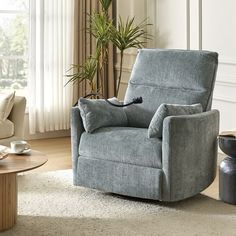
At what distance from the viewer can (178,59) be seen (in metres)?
3.86

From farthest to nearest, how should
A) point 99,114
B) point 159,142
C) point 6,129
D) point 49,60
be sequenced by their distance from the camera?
point 49,60 < point 6,129 < point 99,114 < point 159,142

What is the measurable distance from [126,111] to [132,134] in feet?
1.53

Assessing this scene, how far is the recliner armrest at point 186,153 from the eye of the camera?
3.27 metres

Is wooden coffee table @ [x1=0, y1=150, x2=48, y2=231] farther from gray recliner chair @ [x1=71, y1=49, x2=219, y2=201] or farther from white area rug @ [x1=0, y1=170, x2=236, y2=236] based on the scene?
gray recliner chair @ [x1=71, y1=49, x2=219, y2=201]

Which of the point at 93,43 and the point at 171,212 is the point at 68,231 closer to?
the point at 171,212

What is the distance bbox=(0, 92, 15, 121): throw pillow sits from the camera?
412 cm

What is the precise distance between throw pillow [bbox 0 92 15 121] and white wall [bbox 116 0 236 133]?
69.0 inches

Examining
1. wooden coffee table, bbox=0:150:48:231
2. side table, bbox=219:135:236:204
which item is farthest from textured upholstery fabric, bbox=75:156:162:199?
wooden coffee table, bbox=0:150:48:231

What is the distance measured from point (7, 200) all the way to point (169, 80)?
5.10 ft

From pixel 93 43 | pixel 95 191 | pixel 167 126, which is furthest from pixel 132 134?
pixel 93 43

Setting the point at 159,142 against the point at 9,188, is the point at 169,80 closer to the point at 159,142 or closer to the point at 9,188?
the point at 159,142

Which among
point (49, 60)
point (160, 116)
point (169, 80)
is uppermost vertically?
point (49, 60)

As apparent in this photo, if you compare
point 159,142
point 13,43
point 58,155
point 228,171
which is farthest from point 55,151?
point 228,171

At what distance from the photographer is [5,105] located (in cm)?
414
